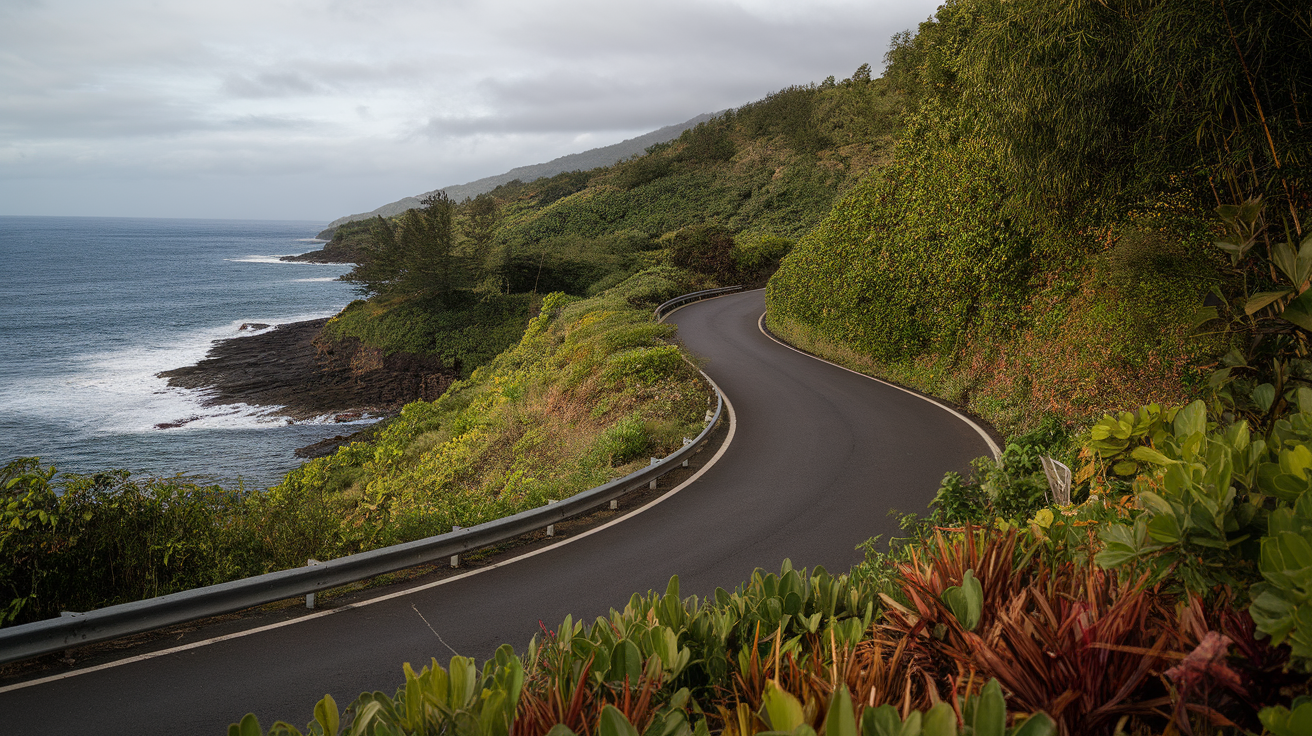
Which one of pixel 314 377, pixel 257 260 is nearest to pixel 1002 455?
pixel 314 377

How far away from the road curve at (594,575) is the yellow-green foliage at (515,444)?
145 cm

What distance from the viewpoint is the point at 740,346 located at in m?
25.5

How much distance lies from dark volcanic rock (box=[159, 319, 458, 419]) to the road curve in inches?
1079

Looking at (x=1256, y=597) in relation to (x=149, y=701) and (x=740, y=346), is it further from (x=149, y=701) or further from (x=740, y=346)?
(x=740, y=346)

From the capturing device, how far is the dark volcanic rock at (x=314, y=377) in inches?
1452

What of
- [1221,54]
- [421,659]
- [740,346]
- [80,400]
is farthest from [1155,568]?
[80,400]

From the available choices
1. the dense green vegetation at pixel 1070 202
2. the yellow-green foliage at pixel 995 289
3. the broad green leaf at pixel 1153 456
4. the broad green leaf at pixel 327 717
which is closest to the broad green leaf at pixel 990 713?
the broad green leaf at pixel 1153 456

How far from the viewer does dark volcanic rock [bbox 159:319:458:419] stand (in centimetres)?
3688

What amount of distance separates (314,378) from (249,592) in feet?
125

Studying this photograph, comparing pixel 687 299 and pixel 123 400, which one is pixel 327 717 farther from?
pixel 123 400

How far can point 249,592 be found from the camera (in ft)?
21.6

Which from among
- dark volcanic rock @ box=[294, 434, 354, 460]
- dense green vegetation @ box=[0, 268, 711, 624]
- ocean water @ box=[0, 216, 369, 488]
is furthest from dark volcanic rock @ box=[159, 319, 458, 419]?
dense green vegetation @ box=[0, 268, 711, 624]

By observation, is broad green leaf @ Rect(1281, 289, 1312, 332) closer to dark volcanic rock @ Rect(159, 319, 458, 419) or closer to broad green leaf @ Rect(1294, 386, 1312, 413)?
broad green leaf @ Rect(1294, 386, 1312, 413)

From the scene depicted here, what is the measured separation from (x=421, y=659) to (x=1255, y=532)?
5.83 m
